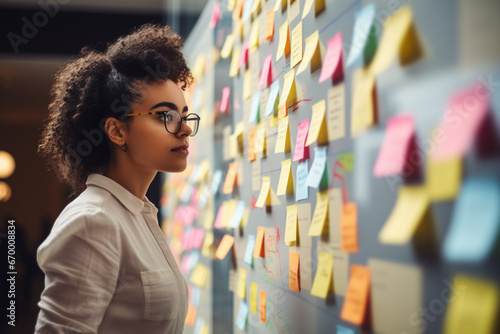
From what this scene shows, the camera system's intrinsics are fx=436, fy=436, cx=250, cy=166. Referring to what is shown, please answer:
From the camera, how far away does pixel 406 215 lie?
683 mm

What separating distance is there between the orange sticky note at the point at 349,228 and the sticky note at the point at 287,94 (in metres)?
0.41

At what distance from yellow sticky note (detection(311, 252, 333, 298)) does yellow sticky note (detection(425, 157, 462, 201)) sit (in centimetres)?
36

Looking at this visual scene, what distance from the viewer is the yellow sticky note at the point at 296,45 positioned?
114cm

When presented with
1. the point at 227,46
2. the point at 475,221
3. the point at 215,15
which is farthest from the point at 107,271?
the point at 215,15

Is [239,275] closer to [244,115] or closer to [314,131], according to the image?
[244,115]

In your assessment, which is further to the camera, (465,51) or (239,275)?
(239,275)

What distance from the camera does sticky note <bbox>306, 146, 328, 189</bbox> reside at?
0.97 metres

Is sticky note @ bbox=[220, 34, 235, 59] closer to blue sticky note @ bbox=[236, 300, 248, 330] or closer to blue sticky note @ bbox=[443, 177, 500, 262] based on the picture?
blue sticky note @ bbox=[236, 300, 248, 330]

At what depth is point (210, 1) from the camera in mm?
2342

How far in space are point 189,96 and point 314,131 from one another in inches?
79.5

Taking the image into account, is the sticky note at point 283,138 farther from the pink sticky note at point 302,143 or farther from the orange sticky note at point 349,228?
the orange sticky note at point 349,228

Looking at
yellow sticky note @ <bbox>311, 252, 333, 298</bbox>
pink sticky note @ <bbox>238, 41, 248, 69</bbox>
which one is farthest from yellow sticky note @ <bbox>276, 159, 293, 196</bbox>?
pink sticky note @ <bbox>238, 41, 248, 69</bbox>

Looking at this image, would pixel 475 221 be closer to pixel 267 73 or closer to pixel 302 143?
pixel 302 143

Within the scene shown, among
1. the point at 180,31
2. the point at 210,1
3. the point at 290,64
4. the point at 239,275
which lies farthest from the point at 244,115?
the point at 180,31
